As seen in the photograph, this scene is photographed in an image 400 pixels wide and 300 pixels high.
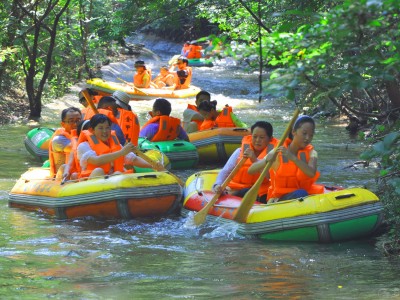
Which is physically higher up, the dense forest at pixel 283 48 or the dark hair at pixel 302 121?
the dense forest at pixel 283 48

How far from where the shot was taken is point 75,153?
28.5ft

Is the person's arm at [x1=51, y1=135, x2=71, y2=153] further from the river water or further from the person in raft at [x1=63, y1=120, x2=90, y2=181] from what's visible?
the river water

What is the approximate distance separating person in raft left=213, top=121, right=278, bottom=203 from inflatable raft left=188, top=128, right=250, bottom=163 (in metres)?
3.91

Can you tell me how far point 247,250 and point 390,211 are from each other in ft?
4.50

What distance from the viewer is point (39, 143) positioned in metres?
12.4

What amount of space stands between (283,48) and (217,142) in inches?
310

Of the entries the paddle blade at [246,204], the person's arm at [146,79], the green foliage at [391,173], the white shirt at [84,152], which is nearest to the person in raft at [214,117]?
the white shirt at [84,152]

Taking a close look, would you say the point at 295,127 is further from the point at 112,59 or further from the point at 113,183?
the point at 112,59

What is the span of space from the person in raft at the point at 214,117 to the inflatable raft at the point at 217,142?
361mm

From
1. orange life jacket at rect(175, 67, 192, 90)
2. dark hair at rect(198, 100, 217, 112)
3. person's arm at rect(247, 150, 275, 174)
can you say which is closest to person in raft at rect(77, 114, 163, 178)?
person's arm at rect(247, 150, 275, 174)

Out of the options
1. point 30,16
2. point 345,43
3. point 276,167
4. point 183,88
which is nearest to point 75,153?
point 276,167

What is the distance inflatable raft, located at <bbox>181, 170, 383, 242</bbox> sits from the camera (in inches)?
282

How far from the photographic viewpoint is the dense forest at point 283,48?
4.20 meters

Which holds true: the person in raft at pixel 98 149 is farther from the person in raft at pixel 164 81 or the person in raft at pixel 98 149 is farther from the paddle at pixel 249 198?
the person in raft at pixel 164 81
